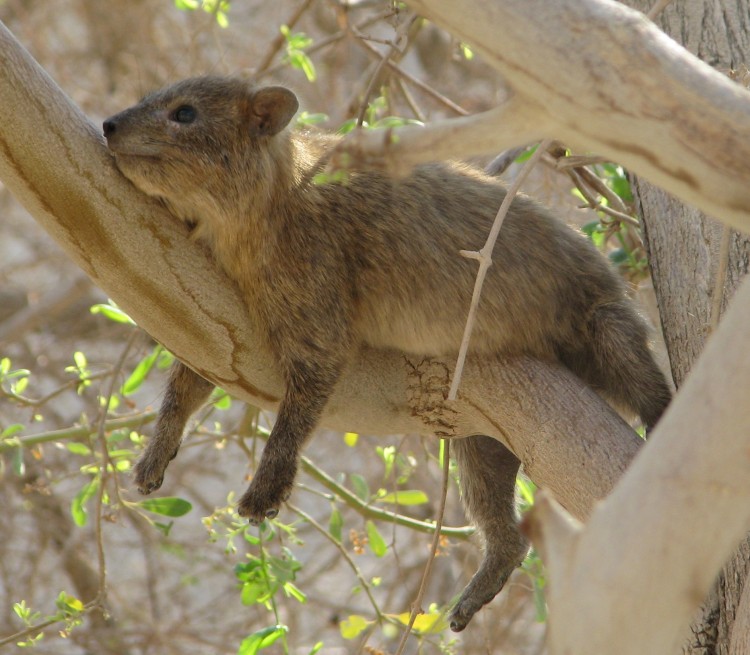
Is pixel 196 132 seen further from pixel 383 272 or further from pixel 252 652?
pixel 252 652

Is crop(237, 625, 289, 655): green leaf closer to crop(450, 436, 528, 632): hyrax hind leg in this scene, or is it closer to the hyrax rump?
the hyrax rump

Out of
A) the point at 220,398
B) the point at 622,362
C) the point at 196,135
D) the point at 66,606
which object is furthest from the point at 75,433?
the point at 622,362

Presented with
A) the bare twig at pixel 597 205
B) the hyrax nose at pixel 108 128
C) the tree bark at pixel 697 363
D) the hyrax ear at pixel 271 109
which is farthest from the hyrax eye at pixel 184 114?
the tree bark at pixel 697 363

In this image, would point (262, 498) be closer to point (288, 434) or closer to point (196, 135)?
point (288, 434)

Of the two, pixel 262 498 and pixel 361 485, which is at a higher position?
pixel 262 498

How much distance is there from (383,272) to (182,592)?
571cm

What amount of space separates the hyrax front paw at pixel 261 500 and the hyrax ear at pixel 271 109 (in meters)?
1.14

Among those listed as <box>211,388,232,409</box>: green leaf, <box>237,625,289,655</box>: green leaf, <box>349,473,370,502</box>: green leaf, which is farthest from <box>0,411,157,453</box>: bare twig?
<box>237,625,289,655</box>: green leaf

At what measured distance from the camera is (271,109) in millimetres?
3330

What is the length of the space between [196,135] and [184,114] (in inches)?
Answer: 3.8

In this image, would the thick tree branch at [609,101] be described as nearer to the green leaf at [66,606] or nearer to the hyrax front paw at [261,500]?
the hyrax front paw at [261,500]

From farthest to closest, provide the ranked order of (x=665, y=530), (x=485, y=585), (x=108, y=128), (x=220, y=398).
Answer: (x=220, y=398), (x=485, y=585), (x=108, y=128), (x=665, y=530)

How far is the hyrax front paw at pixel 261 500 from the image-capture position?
10.5 ft

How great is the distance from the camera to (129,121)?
3.09 m
